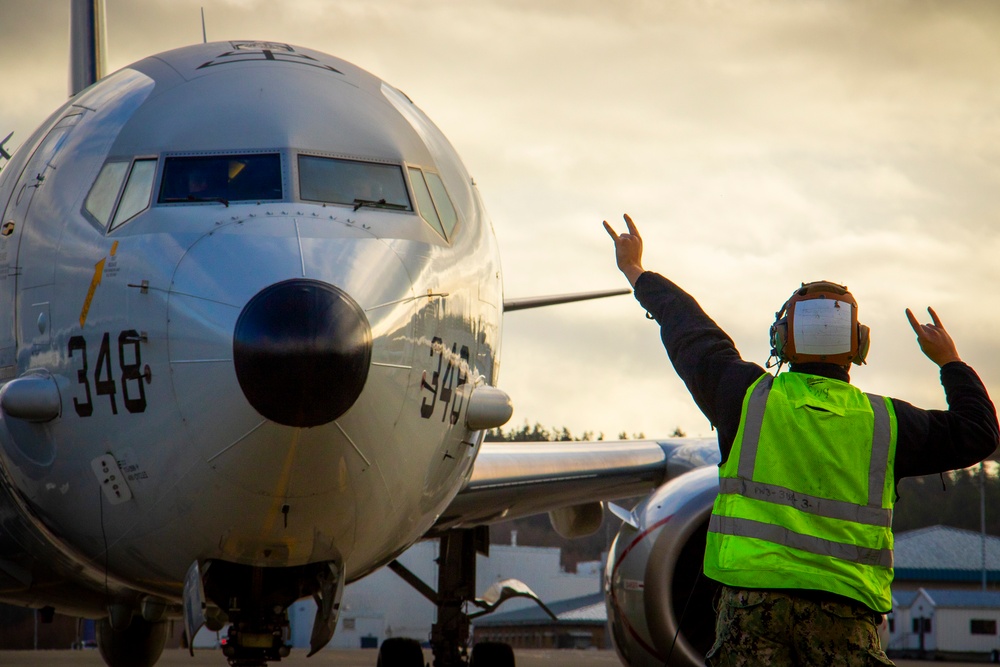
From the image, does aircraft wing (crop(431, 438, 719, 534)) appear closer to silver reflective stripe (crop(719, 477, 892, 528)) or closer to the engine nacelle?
the engine nacelle

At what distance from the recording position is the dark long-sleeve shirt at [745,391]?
3.97 m

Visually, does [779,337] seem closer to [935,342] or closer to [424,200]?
[935,342]

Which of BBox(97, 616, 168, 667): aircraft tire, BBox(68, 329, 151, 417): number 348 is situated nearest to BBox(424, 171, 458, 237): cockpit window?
BBox(68, 329, 151, 417): number 348

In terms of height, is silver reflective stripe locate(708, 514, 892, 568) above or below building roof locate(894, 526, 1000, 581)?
above

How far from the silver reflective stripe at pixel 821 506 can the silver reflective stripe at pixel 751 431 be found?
6 cm

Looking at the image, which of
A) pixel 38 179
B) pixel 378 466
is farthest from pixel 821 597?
pixel 38 179

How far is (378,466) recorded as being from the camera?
589 cm

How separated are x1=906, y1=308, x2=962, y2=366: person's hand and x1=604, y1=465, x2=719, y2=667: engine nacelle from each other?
16.9ft

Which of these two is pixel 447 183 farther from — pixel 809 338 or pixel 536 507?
pixel 536 507

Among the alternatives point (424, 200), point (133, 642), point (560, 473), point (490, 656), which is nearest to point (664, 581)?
point (560, 473)

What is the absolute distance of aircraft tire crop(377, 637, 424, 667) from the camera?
11250mm

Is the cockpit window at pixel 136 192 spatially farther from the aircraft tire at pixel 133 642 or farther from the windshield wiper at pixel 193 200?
the aircraft tire at pixel 133 642

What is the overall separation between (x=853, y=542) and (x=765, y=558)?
0.88 ft

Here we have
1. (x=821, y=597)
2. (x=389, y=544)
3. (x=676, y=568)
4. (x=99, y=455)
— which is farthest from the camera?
(x=676, y=568)
